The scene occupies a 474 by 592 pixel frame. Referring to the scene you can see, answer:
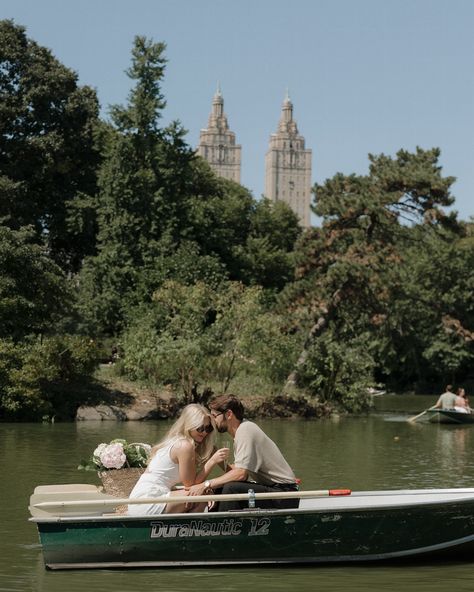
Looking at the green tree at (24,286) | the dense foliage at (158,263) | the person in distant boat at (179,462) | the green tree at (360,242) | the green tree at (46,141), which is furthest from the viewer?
the green tree at (46,141)

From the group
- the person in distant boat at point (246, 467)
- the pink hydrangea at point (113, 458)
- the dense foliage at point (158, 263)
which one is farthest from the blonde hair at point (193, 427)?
the dense foliage at point (158, 263)

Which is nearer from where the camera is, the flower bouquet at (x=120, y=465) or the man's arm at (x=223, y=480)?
the man's arm at (x=223, y=480)

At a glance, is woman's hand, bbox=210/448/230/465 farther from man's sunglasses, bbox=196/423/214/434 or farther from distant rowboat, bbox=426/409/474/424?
distant rowboat, bbox=426/409/474/424

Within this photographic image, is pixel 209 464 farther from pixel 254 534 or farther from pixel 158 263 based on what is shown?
pixel 158 263

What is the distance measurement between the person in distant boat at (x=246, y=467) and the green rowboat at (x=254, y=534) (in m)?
0.21

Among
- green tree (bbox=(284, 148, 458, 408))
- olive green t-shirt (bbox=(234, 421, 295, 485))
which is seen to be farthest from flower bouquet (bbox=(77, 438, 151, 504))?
green tree (bbox=(284, 148, 458, 408))

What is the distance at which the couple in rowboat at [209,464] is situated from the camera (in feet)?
33.8

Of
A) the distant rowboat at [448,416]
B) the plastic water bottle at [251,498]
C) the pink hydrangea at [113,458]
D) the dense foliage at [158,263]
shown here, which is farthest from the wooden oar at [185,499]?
the distant rowboat at [448,416]

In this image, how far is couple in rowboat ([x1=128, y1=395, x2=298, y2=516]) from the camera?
10.3 metres

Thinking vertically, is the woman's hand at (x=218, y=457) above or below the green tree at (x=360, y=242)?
below

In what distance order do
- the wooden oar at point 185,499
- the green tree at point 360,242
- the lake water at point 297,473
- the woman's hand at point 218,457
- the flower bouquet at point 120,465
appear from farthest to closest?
1. the green tree at point 360,242
2. the flower bouquet at point 120,465
3. the woman's hand at point 218,457
4. the wooden oar at point 185,499
5. the lake water at point 297,473

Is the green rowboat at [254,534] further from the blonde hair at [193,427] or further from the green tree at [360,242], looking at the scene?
the green tree at [360,242]

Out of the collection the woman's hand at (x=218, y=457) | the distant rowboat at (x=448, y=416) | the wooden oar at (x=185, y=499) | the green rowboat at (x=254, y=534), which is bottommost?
the green rowboat at (x=254, y=534)

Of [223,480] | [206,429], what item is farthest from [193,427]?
[223,480]
